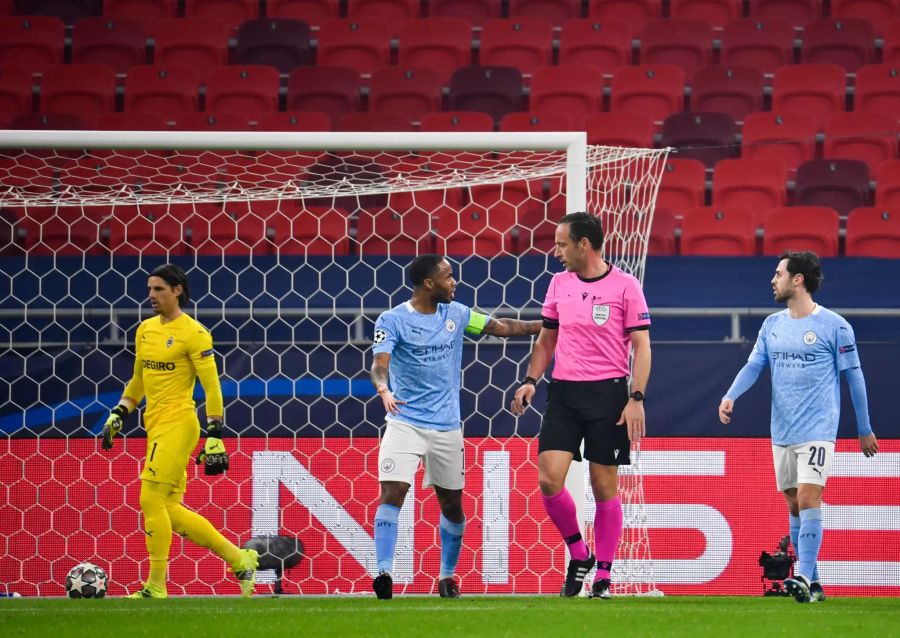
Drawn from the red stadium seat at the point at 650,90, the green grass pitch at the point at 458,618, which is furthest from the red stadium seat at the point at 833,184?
the green grass pitch at the point at 458,618

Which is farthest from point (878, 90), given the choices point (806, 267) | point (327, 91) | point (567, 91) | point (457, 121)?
point (806, 267)

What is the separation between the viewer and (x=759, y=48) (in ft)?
47.3

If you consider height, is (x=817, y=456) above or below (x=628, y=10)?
below

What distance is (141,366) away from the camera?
689 cm

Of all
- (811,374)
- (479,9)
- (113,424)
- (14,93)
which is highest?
(479,9)

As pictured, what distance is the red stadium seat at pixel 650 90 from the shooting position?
44.2 feet

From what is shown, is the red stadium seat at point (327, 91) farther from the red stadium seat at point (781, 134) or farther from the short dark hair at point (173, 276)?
the short dark hair at point (173, 276)

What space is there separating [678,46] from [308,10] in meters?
4.26

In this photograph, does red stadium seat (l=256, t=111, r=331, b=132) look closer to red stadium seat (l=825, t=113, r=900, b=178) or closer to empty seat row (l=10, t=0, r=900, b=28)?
empty seat row (l=10, t=0, r=900, b=28)

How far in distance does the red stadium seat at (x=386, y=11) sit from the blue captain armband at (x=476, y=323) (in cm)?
888

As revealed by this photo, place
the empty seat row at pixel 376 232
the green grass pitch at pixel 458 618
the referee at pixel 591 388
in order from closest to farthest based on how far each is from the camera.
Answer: the green grass pitch at pixel 458 618 < the referee at pixel 591 388 < the empty seat row at pixel 376 232

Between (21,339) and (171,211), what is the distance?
2483mm

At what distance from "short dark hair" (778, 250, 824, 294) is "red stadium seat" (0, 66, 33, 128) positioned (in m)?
9.04

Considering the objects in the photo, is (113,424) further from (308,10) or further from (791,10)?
(791,10)
